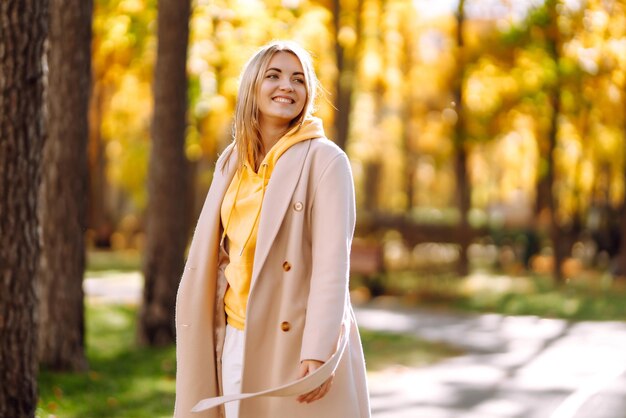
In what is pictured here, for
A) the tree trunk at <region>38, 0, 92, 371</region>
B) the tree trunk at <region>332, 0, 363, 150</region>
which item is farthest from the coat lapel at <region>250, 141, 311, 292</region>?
the tree trunk at <region>332, 0, 363, 150</region>

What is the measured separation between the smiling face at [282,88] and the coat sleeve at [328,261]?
0.95ft

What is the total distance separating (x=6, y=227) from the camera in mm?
5629

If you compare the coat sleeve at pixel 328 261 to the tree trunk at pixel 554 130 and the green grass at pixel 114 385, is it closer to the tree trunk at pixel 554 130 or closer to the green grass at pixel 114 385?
the green grass at pixel 114 385

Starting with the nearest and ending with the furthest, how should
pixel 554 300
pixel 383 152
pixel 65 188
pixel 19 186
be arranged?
pixel 19 186 → pixel 65 188 → pixel 554 300 → pixel 383 152

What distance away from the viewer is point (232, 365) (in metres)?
3.73

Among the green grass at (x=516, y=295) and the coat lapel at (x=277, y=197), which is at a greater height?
the coat lapel at (x=277, y=197)

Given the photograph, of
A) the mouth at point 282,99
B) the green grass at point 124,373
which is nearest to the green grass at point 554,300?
the green grass at point 124,373

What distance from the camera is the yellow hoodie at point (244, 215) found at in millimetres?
3719

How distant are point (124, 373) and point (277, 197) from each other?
6.75 m

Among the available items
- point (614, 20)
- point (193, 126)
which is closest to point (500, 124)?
point (614, 20)

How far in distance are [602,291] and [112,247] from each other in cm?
1908

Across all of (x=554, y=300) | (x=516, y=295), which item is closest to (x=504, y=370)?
(x=554, y=300)

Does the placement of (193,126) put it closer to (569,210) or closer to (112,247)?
(112,247)

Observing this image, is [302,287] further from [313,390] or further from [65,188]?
[65,188]
